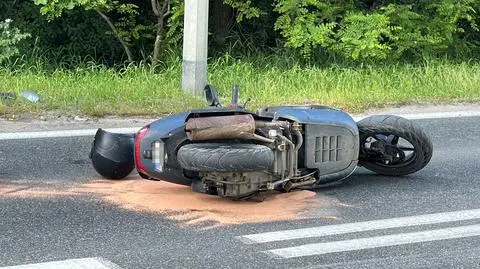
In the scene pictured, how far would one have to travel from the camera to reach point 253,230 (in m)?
4.88

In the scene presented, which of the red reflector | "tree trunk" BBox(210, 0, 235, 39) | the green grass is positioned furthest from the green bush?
the red reflector

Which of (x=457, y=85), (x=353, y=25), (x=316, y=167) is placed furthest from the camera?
(x=353, y=25)

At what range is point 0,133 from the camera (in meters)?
7.15

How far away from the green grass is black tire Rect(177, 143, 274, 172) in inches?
126

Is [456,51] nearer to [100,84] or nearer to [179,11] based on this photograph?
[179,11]

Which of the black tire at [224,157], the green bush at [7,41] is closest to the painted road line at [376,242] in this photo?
the black tire at [224,157]

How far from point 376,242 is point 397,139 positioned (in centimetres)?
150

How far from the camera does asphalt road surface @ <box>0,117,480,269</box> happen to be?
4.39 meters

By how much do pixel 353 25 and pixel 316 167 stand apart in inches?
250

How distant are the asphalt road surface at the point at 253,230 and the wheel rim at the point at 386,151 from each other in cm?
14

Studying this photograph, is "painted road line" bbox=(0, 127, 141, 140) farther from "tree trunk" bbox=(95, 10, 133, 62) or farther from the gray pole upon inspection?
"tree trunk" bbox=(95, 10, 133, 62)

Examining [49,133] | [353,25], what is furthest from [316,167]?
[353,25]

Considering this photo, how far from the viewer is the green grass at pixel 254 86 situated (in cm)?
838

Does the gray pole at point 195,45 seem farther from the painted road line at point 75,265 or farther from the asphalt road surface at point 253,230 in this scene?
the painted road line at point 75,265
